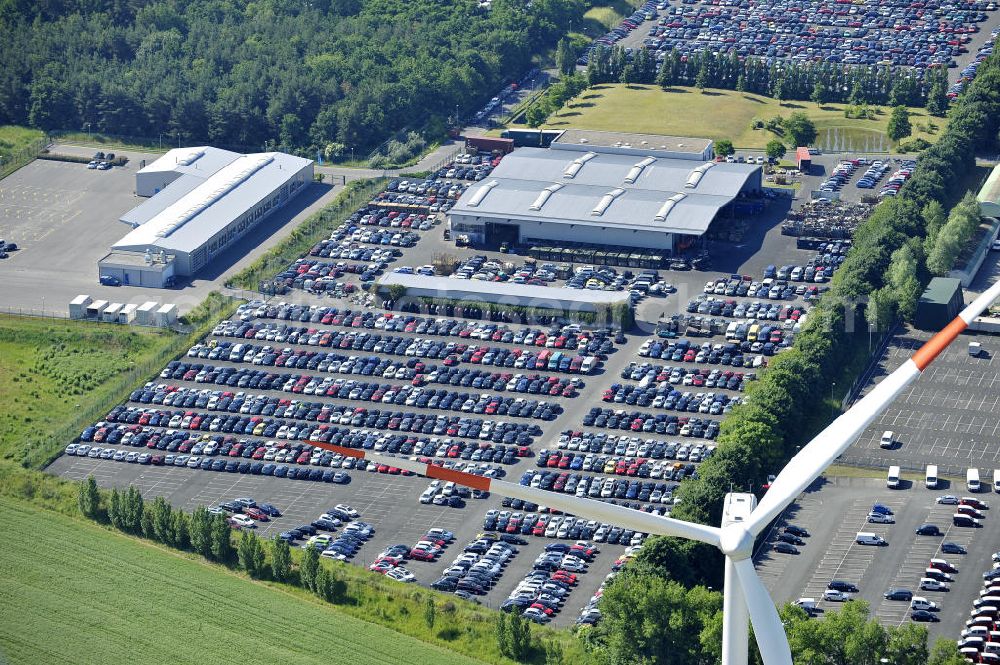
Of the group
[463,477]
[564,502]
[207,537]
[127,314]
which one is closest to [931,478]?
[207,537]

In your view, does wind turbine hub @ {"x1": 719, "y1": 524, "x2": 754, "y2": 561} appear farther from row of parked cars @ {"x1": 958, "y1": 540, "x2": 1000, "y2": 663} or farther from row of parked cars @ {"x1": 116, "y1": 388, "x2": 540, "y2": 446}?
row of parked cars @ {"x1": 116, "y1": 388, "x2": 540, "y2": 446}

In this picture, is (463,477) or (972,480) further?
(972,480)

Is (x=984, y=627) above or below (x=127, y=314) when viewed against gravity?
above

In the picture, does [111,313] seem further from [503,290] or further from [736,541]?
[736,541]

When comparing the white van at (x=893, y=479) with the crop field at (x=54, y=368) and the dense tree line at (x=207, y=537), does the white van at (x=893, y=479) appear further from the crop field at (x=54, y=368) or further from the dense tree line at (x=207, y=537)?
the crop field at (x=54, y=368)

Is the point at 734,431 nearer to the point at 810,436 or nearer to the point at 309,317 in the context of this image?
the point at 810,436

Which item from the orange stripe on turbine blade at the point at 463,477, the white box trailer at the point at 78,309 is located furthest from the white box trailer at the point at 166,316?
the orange stripe on turbine blade at the point at 463,477
